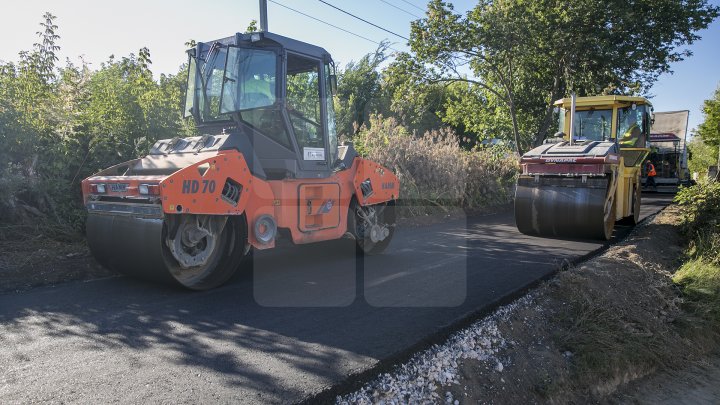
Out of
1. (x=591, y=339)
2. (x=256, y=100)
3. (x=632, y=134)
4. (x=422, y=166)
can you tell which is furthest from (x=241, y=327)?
(x=632, y=134)

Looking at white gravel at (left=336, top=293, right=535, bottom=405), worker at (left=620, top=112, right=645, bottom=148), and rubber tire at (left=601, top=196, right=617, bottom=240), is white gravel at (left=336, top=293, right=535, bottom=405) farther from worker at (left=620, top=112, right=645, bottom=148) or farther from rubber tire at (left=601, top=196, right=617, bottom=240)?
worker at (left=620, top=112, right=645, bottom=148)

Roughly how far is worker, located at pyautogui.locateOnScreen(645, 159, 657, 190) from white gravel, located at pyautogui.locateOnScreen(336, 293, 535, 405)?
2248cm

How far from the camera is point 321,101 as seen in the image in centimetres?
630

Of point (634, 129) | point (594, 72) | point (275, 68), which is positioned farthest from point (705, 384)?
point (594, 72)

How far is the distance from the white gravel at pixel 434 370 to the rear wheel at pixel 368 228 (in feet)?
9.59

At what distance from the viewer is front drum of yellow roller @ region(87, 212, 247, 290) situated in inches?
184

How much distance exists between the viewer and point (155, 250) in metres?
4.63

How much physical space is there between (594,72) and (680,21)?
9.71ft

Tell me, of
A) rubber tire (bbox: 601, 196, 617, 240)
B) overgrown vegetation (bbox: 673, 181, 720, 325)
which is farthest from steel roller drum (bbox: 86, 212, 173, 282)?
rubber tire (bbox: 601, 196, 617, 240)

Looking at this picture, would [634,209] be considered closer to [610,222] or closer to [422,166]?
[610,222]

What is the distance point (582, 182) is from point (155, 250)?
6839 mm

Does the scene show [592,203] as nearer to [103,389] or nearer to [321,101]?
[321,101]

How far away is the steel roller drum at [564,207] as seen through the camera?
8375 millimetres

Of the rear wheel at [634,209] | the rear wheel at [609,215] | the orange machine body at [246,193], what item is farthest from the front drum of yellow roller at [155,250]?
the rear wheel at [634,209]
